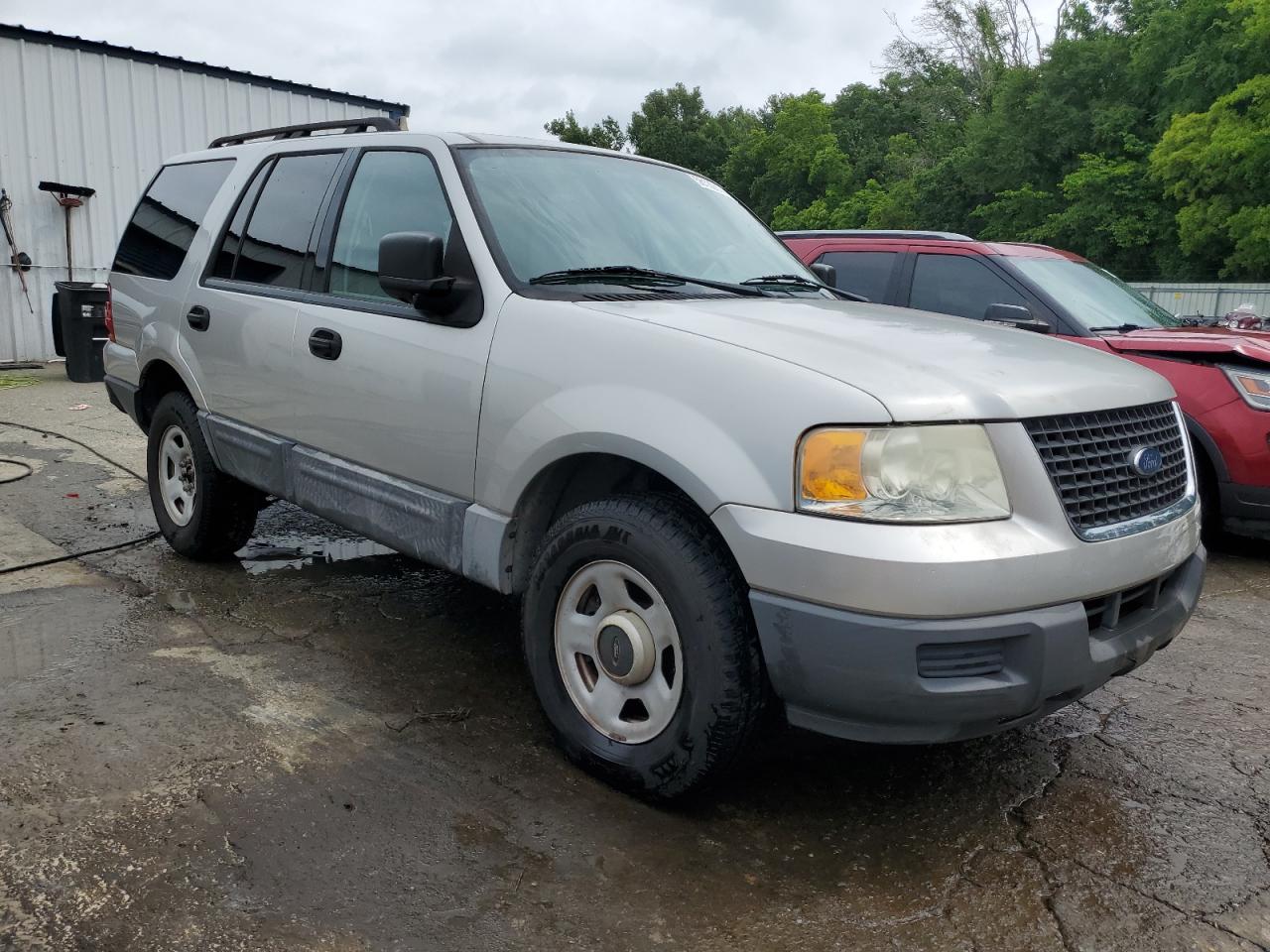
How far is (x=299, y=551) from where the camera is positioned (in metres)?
5.41

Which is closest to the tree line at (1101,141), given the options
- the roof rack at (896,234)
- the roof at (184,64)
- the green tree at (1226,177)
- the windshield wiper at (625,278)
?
the green tree at (1226,177)

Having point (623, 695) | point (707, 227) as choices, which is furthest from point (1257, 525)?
point (623, 695)

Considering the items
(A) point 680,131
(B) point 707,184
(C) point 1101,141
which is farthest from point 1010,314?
(A) point 680,131

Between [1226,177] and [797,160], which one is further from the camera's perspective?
[797,160]

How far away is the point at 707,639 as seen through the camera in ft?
8.50

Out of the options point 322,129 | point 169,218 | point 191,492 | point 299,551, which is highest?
point 322,129

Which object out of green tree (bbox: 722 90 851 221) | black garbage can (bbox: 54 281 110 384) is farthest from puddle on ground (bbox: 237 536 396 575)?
green tree (bbox: 722 90 851 221)

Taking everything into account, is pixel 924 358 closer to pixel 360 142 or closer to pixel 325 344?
pixel 325 344

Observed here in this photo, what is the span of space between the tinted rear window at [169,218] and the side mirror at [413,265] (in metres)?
2.00

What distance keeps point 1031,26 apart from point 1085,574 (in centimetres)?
5231

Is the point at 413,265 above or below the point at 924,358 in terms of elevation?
above

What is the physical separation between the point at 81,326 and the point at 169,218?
7979 mm

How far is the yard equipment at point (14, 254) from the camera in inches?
518

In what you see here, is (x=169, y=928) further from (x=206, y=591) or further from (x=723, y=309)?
(x=206, y=591)
